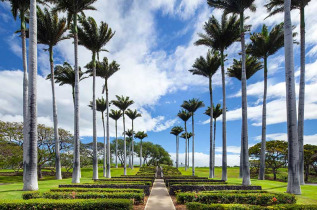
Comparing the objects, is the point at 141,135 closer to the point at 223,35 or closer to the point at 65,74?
the point at 65,74

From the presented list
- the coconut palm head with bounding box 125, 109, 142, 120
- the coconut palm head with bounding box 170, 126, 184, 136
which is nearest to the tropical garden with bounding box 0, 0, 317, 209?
the coconut palm head with bounding box 125, 109, 142, 120

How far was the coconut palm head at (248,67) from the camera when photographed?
25844mm

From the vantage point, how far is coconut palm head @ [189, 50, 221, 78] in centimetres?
2586

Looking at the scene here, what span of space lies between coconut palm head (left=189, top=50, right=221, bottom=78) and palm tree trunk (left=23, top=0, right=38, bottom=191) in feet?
64.6

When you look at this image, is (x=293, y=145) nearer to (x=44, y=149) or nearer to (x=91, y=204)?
(x=91, y=204)

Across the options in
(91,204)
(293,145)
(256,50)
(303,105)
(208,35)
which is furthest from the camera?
(256,50)

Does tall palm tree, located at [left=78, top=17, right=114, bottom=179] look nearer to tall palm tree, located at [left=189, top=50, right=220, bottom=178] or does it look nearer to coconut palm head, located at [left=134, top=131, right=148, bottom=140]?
tall palm tree, located at [left=189, top=50, right=220, bottom=178]

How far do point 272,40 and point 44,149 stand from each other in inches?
1377

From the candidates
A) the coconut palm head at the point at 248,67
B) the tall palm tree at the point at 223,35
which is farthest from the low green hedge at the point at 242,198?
the coconut palm head at the point at 248,67

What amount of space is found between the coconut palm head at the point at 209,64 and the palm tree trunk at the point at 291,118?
12901mm

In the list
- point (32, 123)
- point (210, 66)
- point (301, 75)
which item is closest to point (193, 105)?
point (210, 66)

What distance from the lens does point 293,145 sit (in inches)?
455

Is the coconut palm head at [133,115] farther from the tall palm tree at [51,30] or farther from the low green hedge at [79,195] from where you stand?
the low green hedge at [79,195]

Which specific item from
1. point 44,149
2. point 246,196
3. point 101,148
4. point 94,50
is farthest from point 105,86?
point 101,148
